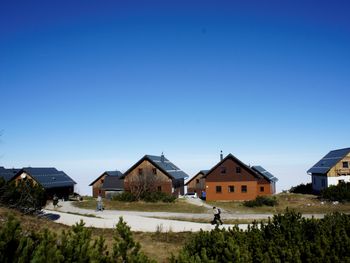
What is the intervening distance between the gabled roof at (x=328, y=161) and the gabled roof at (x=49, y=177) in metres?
37.2

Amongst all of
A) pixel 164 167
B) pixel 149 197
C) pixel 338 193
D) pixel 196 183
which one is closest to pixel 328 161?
pixel 338 193

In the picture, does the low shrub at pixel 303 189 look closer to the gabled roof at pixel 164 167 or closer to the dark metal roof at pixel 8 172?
the gabled roof at pixel 164 167

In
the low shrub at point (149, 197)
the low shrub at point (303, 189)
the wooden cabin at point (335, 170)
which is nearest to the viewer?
the low shrub at point (149, 197)

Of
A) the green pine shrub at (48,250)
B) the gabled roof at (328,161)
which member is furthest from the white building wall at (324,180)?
the green pine shrub at (48,250)

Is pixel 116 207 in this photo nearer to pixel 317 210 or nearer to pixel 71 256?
pixel 317 210

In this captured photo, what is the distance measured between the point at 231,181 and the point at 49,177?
26883mm

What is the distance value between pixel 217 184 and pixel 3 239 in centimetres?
4013

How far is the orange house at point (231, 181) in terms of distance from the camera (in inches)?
1741

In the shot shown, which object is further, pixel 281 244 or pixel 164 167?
pixel 164 167

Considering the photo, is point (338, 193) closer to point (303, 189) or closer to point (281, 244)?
point (303, 189)

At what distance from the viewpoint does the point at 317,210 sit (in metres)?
30.5

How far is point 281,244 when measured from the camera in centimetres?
923

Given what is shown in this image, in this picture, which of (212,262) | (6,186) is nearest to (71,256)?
(212,262)

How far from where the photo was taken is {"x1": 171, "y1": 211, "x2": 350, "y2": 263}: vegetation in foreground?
7.99m
